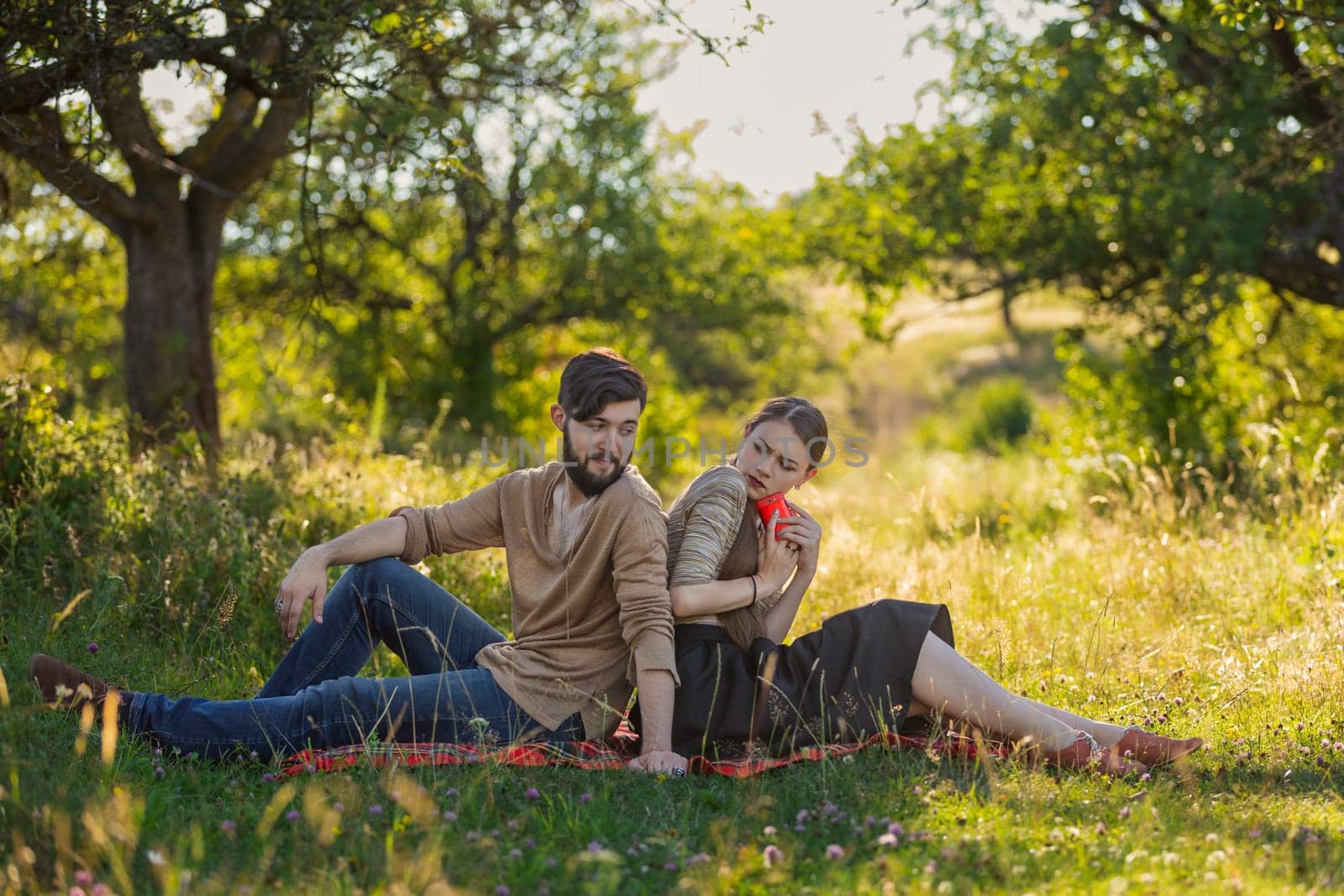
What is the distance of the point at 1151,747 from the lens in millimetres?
3908

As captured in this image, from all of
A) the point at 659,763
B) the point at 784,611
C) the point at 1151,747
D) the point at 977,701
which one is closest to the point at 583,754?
the point at 659,763

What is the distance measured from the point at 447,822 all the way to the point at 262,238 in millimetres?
10809

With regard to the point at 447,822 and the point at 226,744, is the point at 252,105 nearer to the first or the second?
the point at 226,744

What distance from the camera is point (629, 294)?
13641 millimetres

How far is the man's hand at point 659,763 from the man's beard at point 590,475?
→ 2.73ft

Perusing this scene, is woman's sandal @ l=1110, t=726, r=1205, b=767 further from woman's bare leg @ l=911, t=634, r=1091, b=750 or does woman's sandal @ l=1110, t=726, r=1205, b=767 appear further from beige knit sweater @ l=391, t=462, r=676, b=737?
beige knit sweater @ l=391, t=462, r=676, b=737

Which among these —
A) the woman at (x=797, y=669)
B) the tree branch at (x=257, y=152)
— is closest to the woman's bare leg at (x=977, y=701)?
the woman at (x=797, y=669)

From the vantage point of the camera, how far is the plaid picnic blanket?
373 cm

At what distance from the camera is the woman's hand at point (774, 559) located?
4.09 meters

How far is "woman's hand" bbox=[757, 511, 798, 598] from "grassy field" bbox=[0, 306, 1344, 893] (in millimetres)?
621

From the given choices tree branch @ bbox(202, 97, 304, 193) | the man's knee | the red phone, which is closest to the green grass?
the man's knee

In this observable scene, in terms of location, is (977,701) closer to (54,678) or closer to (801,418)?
(801,418)

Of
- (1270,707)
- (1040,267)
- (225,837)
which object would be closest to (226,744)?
(225,837)

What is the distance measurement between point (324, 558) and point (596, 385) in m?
1.07
